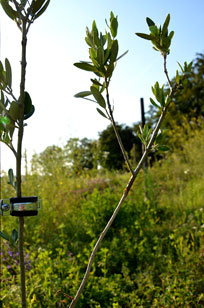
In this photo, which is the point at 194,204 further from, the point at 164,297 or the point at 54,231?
the point at 164,297

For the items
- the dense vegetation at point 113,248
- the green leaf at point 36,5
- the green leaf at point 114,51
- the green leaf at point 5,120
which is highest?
the green leaf at point 36,5

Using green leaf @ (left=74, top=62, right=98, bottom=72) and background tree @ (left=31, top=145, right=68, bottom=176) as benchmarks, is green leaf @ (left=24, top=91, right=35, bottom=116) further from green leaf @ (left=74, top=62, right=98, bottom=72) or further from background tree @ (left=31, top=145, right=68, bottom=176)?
background tree @ (left=31, top=145, right=68, bottom=176)

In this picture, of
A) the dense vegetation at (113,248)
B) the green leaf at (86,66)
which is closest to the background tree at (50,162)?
the dense vegetation at (113,248)

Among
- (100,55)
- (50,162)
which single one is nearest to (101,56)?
(100,55)

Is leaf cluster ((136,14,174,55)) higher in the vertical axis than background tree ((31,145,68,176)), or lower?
higher

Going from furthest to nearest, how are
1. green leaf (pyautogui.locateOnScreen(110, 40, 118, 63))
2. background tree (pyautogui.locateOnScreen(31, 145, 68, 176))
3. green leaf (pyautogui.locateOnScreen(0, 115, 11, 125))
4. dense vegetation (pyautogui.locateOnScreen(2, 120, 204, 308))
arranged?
background tree (pyautogui.locateOnScreen(31, 145, 68, 176)) → dense vegetation (pyautogui.locateOnScreen(2, 120, 204, 308)) → green leaf (pyautogui.locateOnScreen(110, 40, 118, 63)) → green leaf (pyautogui.locateOnScreen(0, 115, 11, 125))

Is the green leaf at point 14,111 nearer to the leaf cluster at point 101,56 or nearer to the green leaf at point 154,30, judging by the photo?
the leaf cluster at point 101,56

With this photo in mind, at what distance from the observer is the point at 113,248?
2.83 meters

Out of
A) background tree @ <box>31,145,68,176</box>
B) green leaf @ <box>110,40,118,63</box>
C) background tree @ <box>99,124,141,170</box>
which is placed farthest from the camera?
background tree @ <box>99,124,141,170</box>

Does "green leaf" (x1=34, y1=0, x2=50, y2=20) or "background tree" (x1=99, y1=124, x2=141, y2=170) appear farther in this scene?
"background tree" (x1=99, y1=124, x2=141, y2=170)

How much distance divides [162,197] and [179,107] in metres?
14.1

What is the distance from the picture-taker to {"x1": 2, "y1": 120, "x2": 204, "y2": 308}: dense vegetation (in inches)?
82.7

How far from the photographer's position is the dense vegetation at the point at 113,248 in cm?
210

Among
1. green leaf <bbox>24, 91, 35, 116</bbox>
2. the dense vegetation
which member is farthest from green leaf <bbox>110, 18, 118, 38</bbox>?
the dense vegetation
